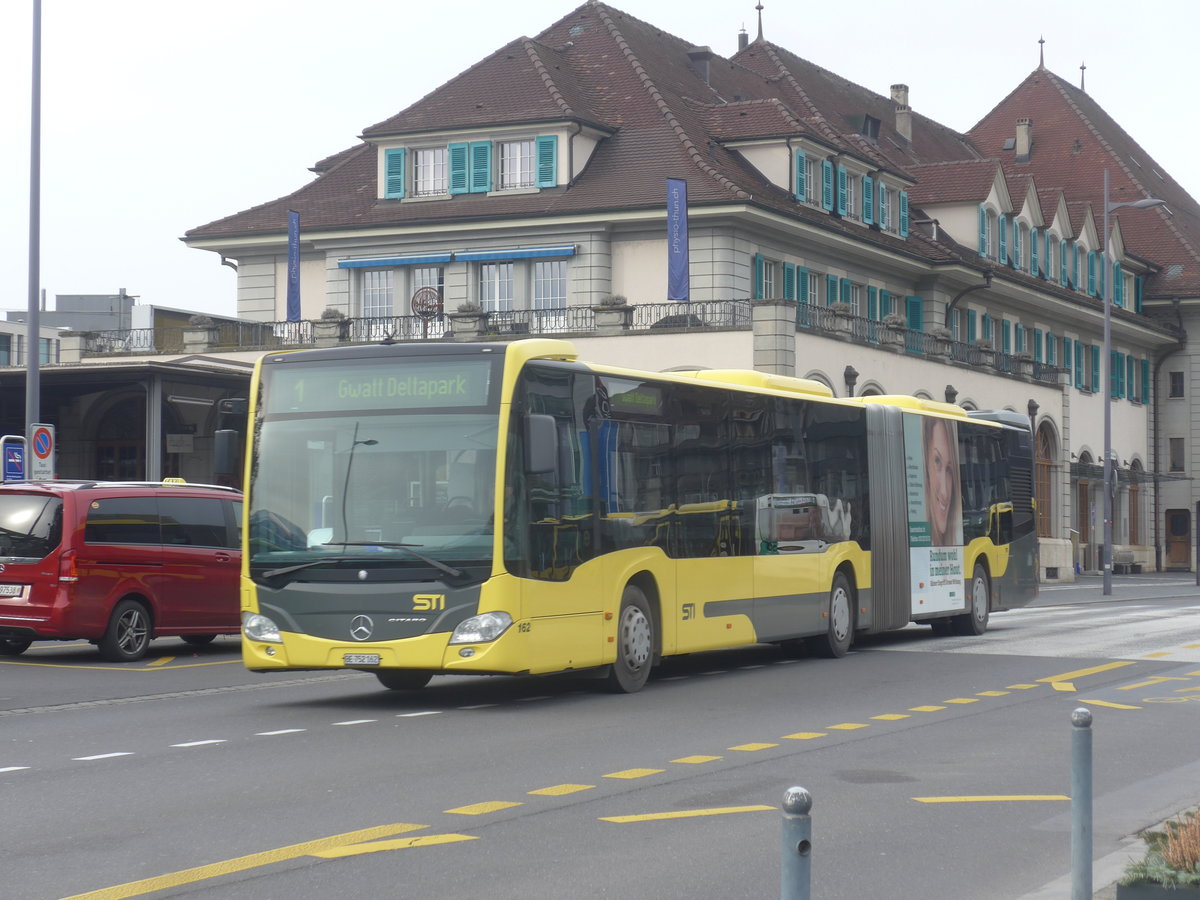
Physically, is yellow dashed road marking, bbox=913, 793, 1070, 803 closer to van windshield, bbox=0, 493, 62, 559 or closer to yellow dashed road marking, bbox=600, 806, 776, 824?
yellow dashed road marking, bbox=600, 806, 776, 824

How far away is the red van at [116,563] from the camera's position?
20.6 metres

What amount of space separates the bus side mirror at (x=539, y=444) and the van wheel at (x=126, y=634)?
7917 millimetres

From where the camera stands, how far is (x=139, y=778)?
11164 millimetres

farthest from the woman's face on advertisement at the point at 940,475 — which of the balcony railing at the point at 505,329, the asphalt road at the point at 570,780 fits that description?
the balcony railing at the point at 505,329

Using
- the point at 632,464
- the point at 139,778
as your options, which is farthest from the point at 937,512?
the point at 139,778

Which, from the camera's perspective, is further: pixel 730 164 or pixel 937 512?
pixel 730 164

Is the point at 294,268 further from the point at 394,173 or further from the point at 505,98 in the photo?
the point at 505,98

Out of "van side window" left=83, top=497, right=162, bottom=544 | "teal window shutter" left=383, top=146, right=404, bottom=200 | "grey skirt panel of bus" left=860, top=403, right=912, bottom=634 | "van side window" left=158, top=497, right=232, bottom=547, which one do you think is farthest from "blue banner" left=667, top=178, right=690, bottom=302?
"van side window" left=83, top=497, right=162, bottom=544

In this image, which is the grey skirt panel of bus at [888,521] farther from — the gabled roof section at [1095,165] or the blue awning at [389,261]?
the gabled roof section at [1095,165]

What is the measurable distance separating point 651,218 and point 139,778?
35.3m

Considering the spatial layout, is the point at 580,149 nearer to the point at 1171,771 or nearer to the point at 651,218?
the point at 651,218

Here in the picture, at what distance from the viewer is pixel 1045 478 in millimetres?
60312

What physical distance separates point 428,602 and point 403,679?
2680mm

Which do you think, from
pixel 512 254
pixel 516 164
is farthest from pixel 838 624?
pixel 516 164
